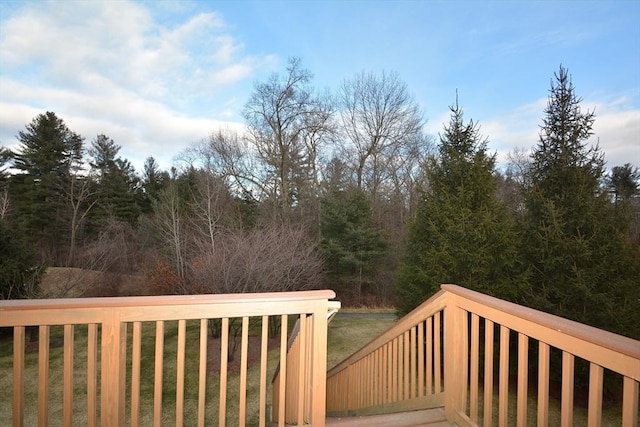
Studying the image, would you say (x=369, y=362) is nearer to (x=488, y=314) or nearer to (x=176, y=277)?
(x=488, y=314)

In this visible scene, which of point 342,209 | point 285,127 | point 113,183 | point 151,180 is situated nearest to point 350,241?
point 342,209

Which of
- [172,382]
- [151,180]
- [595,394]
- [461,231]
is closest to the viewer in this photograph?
[595,394]

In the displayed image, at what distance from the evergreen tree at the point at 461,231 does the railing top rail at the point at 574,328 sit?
178 inches

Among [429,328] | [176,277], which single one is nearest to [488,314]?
[429,328]

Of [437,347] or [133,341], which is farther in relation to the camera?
[437,347]

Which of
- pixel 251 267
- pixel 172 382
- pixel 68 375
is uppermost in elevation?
pixel 68 375

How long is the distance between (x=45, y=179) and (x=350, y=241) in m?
19.6

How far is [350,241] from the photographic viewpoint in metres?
14.5

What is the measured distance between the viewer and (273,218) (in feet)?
48.8

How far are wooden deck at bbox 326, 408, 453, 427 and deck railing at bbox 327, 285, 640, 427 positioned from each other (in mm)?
69

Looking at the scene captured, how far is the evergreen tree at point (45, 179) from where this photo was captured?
62.8 ft

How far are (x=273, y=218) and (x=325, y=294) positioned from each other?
44.0ft

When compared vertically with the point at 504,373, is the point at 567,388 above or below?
above

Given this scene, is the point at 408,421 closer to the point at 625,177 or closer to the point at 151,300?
the point at 151,300
